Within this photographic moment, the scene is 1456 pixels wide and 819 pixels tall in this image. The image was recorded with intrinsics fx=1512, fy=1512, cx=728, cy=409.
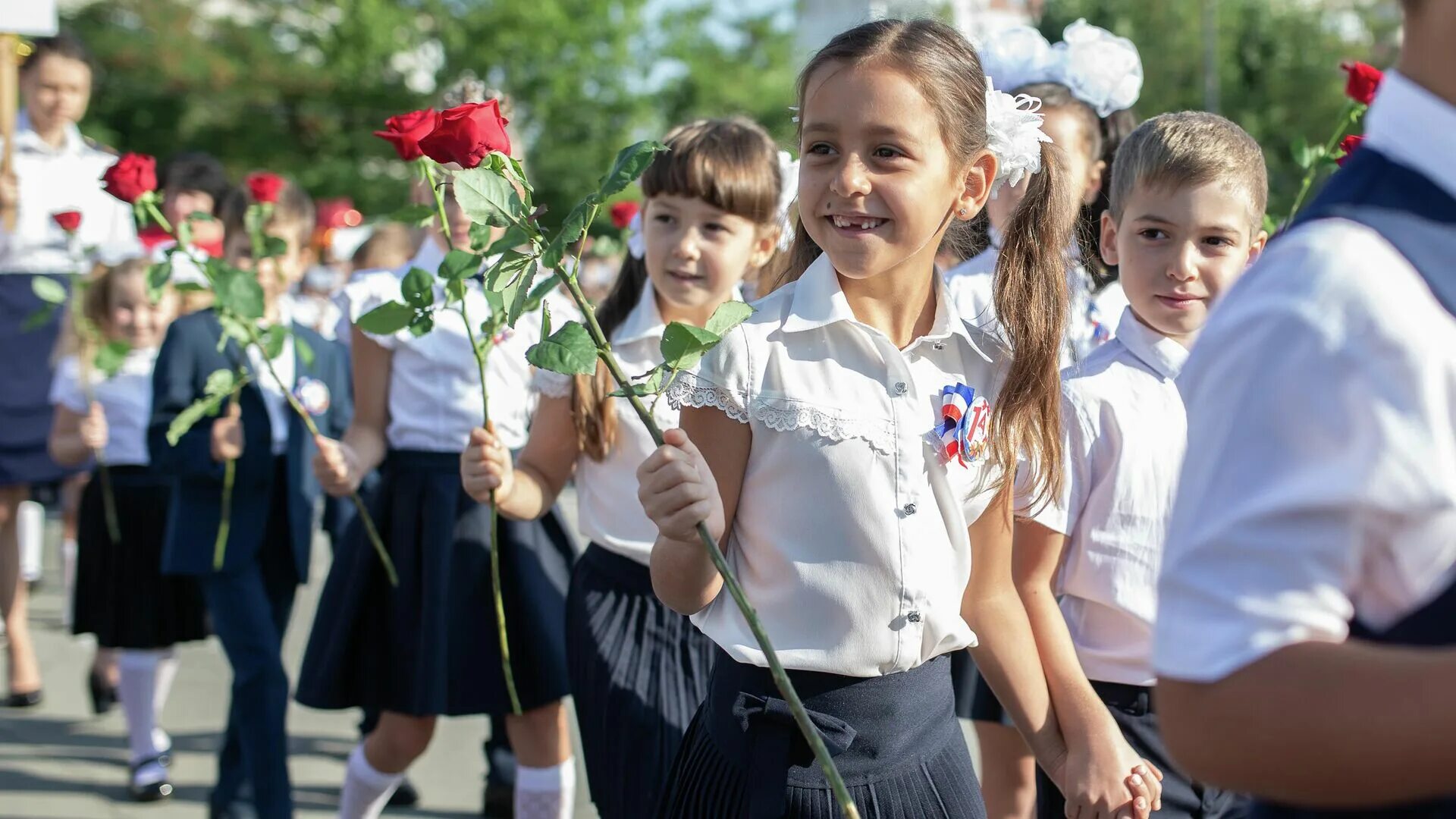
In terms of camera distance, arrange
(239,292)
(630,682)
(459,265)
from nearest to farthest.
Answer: (459,265) → (630,682) → (239,292)

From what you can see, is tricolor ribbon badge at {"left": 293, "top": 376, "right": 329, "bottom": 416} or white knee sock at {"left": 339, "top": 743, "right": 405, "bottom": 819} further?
tricolor ribbon badge at {"left": 293, "top": 376, "right": 329, "bottom": 416}

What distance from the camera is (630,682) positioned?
3.22 m

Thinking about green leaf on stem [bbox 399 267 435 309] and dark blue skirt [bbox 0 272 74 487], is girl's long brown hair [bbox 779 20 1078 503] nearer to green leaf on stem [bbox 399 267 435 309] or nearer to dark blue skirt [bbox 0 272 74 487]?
green leaf on stem [bbox 399 267 435 309]

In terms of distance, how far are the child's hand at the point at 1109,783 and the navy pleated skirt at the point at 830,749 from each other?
16 centimetres

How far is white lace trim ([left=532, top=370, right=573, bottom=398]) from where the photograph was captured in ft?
10.9

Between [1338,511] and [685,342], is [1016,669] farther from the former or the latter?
[1338,511]

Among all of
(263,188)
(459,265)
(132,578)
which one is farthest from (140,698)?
(459,265)

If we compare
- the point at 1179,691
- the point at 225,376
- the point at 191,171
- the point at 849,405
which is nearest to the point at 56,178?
the point at 191,171

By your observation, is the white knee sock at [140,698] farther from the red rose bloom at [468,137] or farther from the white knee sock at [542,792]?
the red rose bloom at [468,137]

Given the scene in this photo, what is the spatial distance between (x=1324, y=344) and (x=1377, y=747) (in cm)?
28

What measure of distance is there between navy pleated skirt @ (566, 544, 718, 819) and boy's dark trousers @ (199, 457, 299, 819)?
1265 millimetres

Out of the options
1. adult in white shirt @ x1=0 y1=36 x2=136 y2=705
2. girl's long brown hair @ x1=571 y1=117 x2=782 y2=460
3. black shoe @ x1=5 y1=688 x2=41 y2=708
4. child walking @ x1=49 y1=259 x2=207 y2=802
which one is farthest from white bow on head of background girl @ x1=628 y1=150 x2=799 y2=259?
black shoe @ x1=5 y1=688 x2=41 y2=708

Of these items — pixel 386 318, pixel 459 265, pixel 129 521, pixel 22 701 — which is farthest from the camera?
pixel 22 701

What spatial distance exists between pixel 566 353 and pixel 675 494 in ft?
0.73
